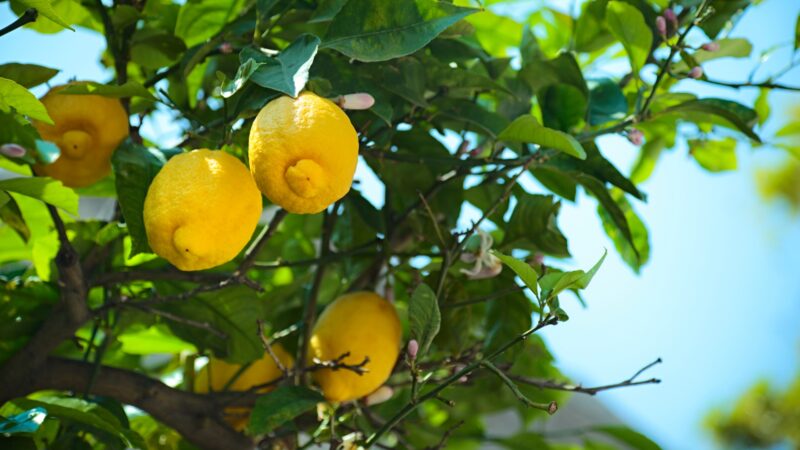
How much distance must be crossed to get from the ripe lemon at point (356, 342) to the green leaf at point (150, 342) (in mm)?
205

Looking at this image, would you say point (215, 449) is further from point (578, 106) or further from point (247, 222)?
point (578, 106)

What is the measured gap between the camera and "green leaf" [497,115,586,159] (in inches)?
25.2

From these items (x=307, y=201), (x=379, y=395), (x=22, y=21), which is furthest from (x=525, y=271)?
(x=22, y=21)

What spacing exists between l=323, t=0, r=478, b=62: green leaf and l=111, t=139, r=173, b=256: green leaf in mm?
162

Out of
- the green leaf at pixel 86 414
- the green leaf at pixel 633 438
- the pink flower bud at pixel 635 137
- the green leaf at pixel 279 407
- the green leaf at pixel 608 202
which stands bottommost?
the green leaf at pixel 633 438

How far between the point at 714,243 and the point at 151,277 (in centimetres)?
617

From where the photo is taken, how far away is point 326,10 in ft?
2.25

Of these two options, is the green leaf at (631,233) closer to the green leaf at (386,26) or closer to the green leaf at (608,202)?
the green leaf at (608,202)

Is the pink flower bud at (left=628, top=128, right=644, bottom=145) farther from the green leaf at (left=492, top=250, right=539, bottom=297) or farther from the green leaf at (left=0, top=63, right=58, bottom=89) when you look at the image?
the green leaf at (left=0, top=63, right=58, bottom=89)

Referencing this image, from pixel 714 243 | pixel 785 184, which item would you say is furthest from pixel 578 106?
pixel 714 243

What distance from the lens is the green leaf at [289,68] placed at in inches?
20.9

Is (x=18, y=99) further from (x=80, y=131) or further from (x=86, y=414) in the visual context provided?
(x=86, y=414)

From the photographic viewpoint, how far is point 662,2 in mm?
900

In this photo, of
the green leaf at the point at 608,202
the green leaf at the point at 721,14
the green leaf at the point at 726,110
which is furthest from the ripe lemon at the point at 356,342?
the green leaf at the point at 721,14
